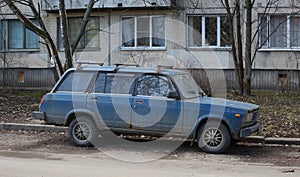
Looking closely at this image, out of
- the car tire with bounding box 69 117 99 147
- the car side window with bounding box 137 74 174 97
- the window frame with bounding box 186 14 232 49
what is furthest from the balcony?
the car tire with bounding box 69 117 99 147

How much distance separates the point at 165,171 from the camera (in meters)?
8.11

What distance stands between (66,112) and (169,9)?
13979 millimetres

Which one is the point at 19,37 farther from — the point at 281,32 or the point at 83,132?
the point at 83,132

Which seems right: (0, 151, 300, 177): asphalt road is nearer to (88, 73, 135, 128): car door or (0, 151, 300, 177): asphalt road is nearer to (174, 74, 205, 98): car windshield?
(88, 73, 135, 128): car door

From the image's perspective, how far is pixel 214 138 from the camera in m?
9.82

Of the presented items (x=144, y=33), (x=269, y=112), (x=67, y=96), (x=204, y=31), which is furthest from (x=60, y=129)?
(x=204, y=31)

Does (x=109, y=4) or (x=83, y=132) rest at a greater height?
(x=109, y=4)

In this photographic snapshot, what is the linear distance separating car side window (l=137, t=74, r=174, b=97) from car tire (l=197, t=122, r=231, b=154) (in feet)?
3.63

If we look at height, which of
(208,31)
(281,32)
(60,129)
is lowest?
Result: (60,129)

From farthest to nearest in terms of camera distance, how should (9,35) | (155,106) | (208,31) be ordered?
(9,35) → (208,31) → (155,106)

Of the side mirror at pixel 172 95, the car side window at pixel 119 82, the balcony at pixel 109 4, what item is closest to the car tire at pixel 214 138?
the side mirror at pixel 172 95

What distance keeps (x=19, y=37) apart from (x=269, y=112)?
51.8 ft

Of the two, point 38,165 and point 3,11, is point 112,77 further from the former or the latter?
point 3,11

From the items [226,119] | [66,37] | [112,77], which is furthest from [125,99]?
[66,37]
